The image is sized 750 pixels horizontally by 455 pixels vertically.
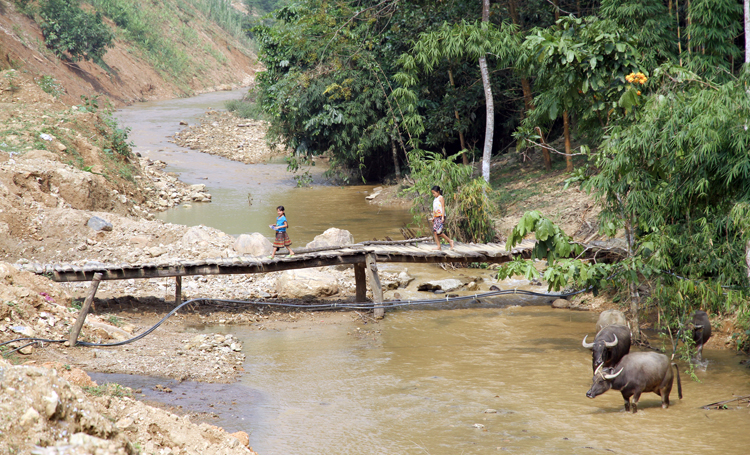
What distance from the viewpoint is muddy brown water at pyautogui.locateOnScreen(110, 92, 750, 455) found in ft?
19.6

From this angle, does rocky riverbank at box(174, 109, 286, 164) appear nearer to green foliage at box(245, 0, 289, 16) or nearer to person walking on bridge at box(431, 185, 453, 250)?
person walking on bridge at box(431, 185, 453, 250)

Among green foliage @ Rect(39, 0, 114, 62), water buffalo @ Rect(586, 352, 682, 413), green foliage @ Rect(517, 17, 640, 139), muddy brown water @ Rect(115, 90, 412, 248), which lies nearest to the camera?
water buffalo @ Rect(586, 352, 682, 413)

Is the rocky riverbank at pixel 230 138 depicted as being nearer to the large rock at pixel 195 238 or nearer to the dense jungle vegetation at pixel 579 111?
the dense jungle vegetation at pixel 579 111

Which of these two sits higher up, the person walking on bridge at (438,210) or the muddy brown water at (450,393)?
the person walking on bridge at (438,210)

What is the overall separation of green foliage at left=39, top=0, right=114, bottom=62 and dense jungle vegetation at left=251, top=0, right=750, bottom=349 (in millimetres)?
17433

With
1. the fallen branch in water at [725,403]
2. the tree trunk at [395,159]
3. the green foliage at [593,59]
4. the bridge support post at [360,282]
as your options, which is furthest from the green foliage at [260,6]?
the fallen branch in water at [725,403]

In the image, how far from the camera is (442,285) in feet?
39.6

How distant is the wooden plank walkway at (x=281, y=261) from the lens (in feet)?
32.5

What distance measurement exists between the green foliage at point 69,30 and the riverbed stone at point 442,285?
105ft

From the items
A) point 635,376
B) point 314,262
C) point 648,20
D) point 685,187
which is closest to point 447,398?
point 635,376

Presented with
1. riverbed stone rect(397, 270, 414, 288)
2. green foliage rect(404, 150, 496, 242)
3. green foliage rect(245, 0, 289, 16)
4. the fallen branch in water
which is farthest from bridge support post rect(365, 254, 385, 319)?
green foliage rect(245, 0, 289, 16)

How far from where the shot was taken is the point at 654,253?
Answer: 23.0 feet

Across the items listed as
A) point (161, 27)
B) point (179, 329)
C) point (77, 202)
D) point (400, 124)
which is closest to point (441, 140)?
point (400, 124)

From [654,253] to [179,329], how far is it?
7.32 metres
